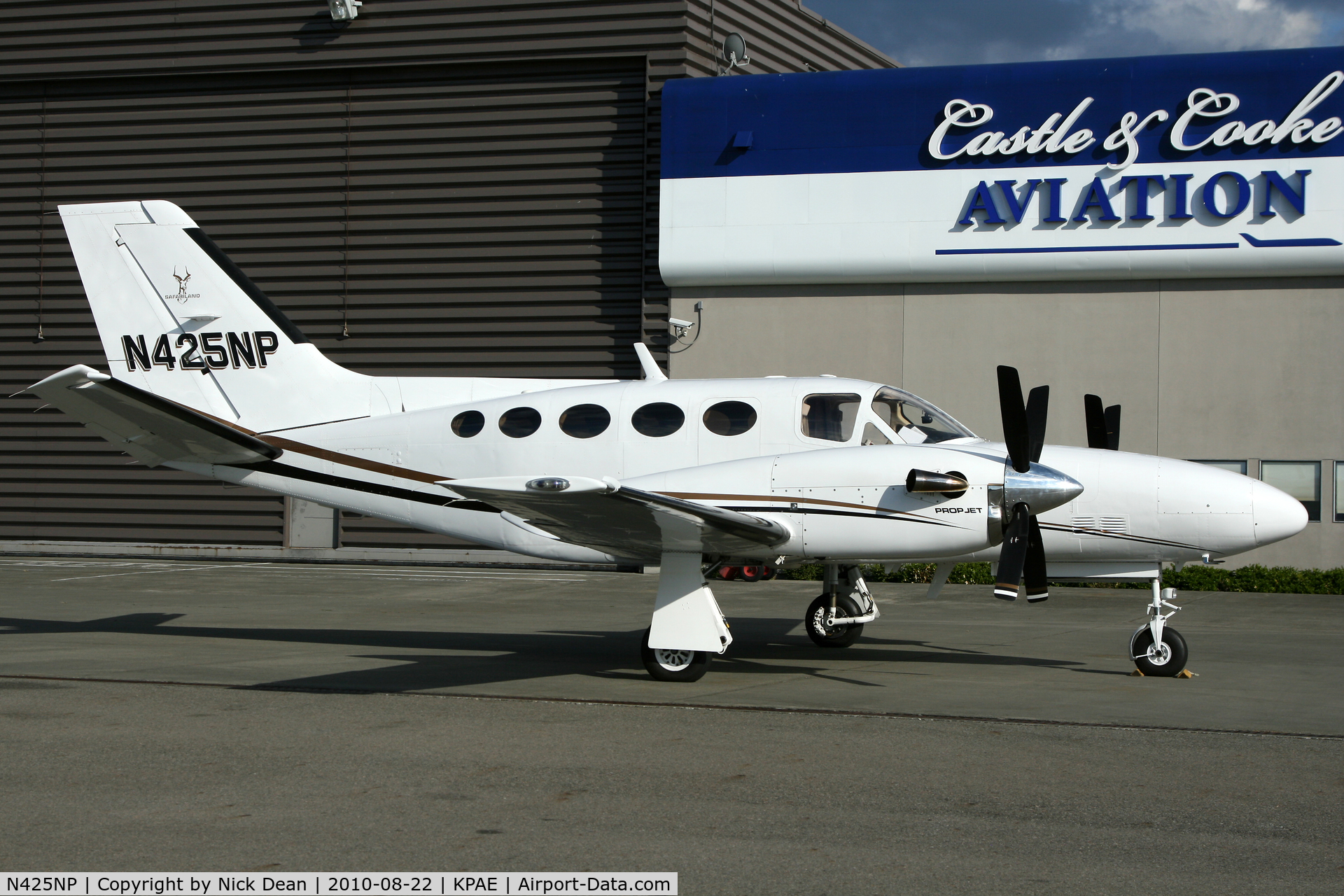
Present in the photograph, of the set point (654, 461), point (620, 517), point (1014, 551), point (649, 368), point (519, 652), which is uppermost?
point (649, 368)

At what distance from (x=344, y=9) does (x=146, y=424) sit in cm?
1683

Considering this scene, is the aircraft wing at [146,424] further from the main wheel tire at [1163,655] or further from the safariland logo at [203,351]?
the main wheel tire at [1163,655]

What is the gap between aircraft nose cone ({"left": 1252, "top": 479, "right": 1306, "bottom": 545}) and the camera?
9.97m

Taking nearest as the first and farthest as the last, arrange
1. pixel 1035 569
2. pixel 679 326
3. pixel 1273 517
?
pixel 1273 517 → pixel 1035 569 → pixel 679 326

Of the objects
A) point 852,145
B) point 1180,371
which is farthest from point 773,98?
point 1180,371

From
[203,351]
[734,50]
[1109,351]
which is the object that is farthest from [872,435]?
[734,50]

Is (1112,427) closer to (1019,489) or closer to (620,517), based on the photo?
(1019,489)

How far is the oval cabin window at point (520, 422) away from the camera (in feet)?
39.2

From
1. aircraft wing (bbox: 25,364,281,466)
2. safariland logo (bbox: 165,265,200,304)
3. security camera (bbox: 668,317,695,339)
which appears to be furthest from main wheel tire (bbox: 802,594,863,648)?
security camera (bbox: 668,317,695,339)

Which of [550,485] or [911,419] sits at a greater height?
[911,419]

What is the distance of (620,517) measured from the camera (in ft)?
31.6

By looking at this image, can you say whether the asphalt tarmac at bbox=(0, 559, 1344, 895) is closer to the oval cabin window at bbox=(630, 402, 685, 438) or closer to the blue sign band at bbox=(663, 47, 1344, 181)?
the oval cabin window at bbox=(630, 402, 685, 438)

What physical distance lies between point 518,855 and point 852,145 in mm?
20371

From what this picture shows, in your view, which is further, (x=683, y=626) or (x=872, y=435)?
(x=872, y=435)
